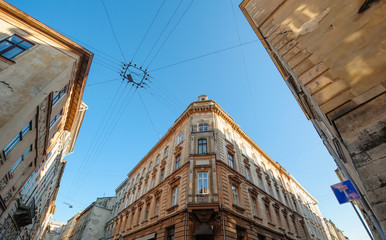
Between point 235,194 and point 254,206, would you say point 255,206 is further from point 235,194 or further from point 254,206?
point 235,194

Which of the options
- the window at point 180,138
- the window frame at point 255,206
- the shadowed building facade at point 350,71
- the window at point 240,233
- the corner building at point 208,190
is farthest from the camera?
the window at point 180,138

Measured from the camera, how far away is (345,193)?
9758mm

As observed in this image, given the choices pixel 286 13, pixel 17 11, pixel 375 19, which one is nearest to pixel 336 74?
pixel 375 19

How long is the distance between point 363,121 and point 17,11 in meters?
17.5

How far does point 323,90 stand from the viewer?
4.28 m

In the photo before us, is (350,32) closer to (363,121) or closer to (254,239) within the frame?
(363,121)

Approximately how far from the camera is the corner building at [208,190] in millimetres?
12062

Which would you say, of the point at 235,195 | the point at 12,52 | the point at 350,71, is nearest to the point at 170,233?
the point at 235,195

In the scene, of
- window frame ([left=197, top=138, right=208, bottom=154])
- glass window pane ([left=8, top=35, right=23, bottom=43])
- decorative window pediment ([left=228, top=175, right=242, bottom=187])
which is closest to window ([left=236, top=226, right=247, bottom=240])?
decorative window pediment ([left=228, top=175, right=242, bottom=187])

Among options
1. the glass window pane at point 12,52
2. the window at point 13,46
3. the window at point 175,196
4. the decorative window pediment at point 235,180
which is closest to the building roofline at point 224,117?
the decorative window pediment at point 235,180

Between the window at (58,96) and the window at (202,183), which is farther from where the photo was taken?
the window at (202,183)

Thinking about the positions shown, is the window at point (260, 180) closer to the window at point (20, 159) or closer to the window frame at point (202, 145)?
the window frame at point (202, 145)

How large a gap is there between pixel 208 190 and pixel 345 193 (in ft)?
28.1

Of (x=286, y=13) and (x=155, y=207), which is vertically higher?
(x=286, y=13)
